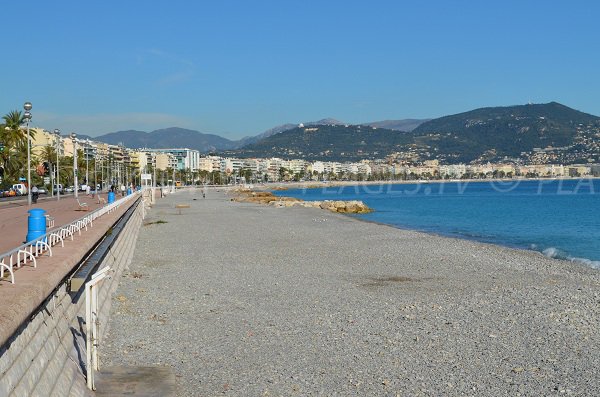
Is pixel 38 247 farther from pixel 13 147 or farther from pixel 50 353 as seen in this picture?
pixel 13 147

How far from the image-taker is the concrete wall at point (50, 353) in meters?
5.21

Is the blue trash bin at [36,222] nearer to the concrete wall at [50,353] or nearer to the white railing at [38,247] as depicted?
the white railing at [38,247]

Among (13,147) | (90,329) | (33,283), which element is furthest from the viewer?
(13,147)

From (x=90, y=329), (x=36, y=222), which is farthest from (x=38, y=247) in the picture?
(x=90, y=329)

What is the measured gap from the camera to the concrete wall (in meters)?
5.21

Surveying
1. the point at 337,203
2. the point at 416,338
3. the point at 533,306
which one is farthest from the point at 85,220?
the point at 337,203

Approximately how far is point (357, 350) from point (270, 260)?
11.4 meters

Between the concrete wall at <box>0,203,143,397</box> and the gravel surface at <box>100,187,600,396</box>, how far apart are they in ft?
3.70

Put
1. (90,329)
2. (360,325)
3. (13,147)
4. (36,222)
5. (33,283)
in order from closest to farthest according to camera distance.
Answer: (33,283)
(90,329)
(360,325)
(36,222)
(13,147)

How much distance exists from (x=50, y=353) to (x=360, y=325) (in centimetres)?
603

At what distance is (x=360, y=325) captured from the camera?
11.4m

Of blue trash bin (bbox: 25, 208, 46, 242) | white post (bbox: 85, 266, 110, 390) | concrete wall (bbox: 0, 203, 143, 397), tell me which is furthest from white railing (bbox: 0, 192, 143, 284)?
white post (bbox: 85, 266, 110, 390)

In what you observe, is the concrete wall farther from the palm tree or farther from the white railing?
the palm tree

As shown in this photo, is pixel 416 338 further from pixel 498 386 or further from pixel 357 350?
pixel 498 386
